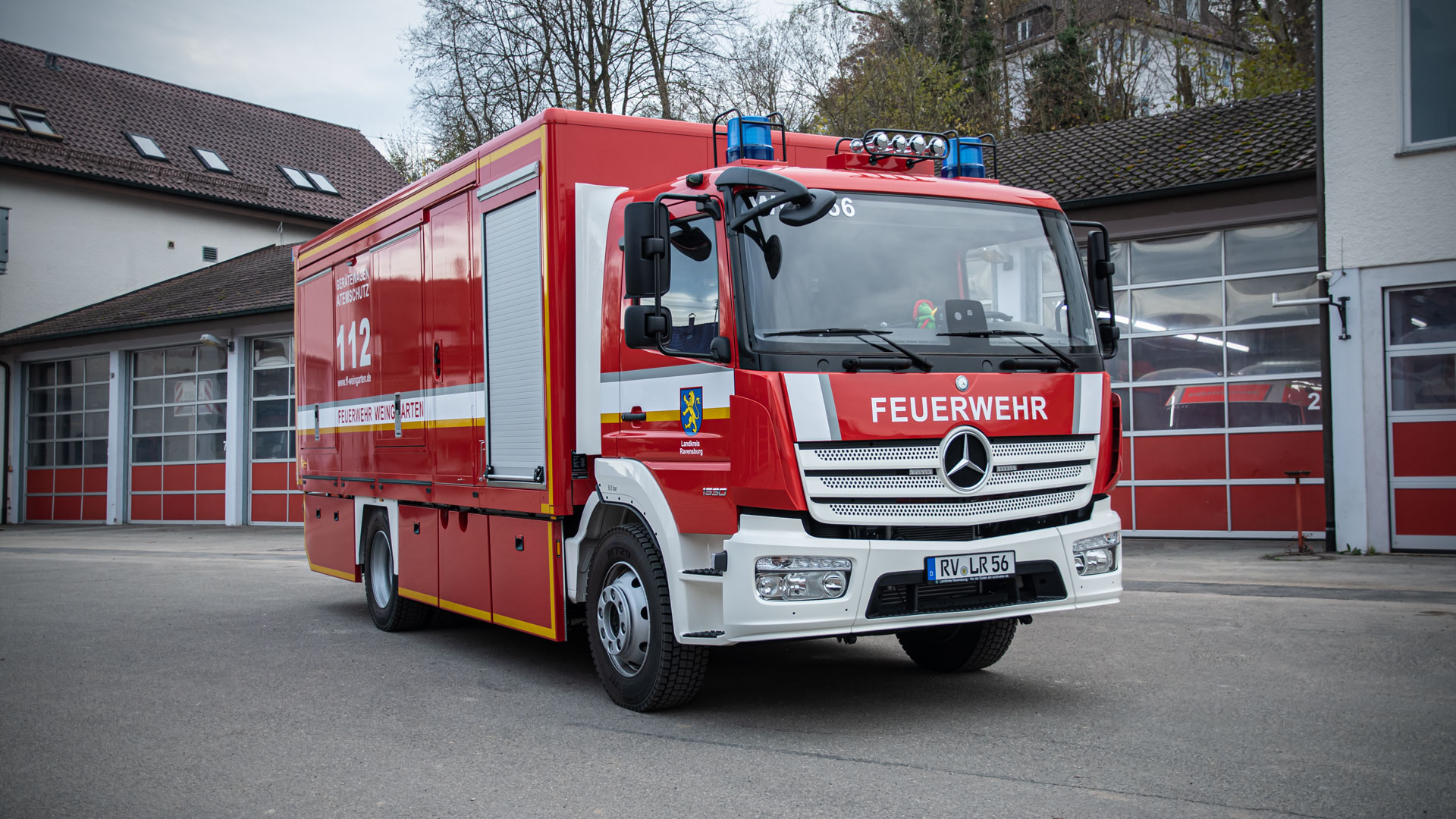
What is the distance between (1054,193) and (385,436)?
378 inches

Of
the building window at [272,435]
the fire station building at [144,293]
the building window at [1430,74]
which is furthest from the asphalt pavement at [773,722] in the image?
the fire station building at [144,293]

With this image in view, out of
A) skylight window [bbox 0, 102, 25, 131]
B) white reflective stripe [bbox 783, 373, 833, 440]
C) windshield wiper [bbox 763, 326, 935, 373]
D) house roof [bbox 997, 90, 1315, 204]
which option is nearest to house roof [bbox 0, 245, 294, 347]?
skylight window [bbox 0, 102, 25, 131]

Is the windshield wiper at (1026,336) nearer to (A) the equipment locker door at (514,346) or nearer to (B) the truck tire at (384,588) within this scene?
(A) the equipment locker door at (514,346)

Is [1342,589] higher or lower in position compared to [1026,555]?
lower

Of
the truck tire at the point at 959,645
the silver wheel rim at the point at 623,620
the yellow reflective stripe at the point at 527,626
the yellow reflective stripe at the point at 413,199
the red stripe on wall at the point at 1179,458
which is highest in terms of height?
the yellow reflective stripe at the point at 413,199

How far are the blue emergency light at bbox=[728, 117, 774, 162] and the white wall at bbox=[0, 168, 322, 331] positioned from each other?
2903 centimetres

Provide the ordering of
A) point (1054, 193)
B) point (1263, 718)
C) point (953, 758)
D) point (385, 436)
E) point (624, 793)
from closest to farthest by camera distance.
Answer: point (624, 793) < point (953, 758) < point (1263, 718) < point (385, 436) < point (1054, 193)

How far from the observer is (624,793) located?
4.62 m

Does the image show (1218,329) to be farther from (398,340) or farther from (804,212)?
(804,212)

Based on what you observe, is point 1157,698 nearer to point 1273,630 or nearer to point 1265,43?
point 1273,630

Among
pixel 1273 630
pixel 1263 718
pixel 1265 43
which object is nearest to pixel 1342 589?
pixel 1273 630

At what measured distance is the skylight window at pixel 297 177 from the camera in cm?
3622

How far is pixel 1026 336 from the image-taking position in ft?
18.9

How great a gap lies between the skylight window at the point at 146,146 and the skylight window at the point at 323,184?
463 cm
